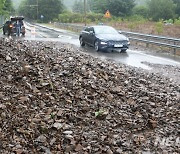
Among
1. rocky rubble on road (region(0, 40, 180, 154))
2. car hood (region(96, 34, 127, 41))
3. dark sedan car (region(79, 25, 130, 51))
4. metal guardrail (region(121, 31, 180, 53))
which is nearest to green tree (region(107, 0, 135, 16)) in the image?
metal guardrail (region(121, 31, 180, 53))

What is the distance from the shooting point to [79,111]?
691 cm

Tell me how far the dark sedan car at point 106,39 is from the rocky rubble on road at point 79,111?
10.1m

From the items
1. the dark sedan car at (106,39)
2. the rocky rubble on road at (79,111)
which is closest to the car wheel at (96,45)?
the dark sedan car at (106,39)

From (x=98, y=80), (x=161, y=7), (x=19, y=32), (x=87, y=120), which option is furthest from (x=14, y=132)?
(x=161, y=7)

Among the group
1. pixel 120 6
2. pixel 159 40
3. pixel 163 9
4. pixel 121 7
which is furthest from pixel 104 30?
pixel 120 6

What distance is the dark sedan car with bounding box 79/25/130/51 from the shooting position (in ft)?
65.1

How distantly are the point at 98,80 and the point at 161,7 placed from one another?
232ft

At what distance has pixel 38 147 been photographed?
541cm

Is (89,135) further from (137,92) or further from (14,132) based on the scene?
(137,92)

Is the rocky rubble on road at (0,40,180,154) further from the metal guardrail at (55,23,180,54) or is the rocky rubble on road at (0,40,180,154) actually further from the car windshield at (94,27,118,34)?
the car windshield at (94,27,118,34)

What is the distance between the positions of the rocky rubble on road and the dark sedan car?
33.2ft

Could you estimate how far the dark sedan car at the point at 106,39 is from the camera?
19.8m

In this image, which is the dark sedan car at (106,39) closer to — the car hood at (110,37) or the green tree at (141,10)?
the car hood at (110,37)

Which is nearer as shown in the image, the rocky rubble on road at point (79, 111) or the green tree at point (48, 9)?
the rocky rubble on road at point (79, 111)
